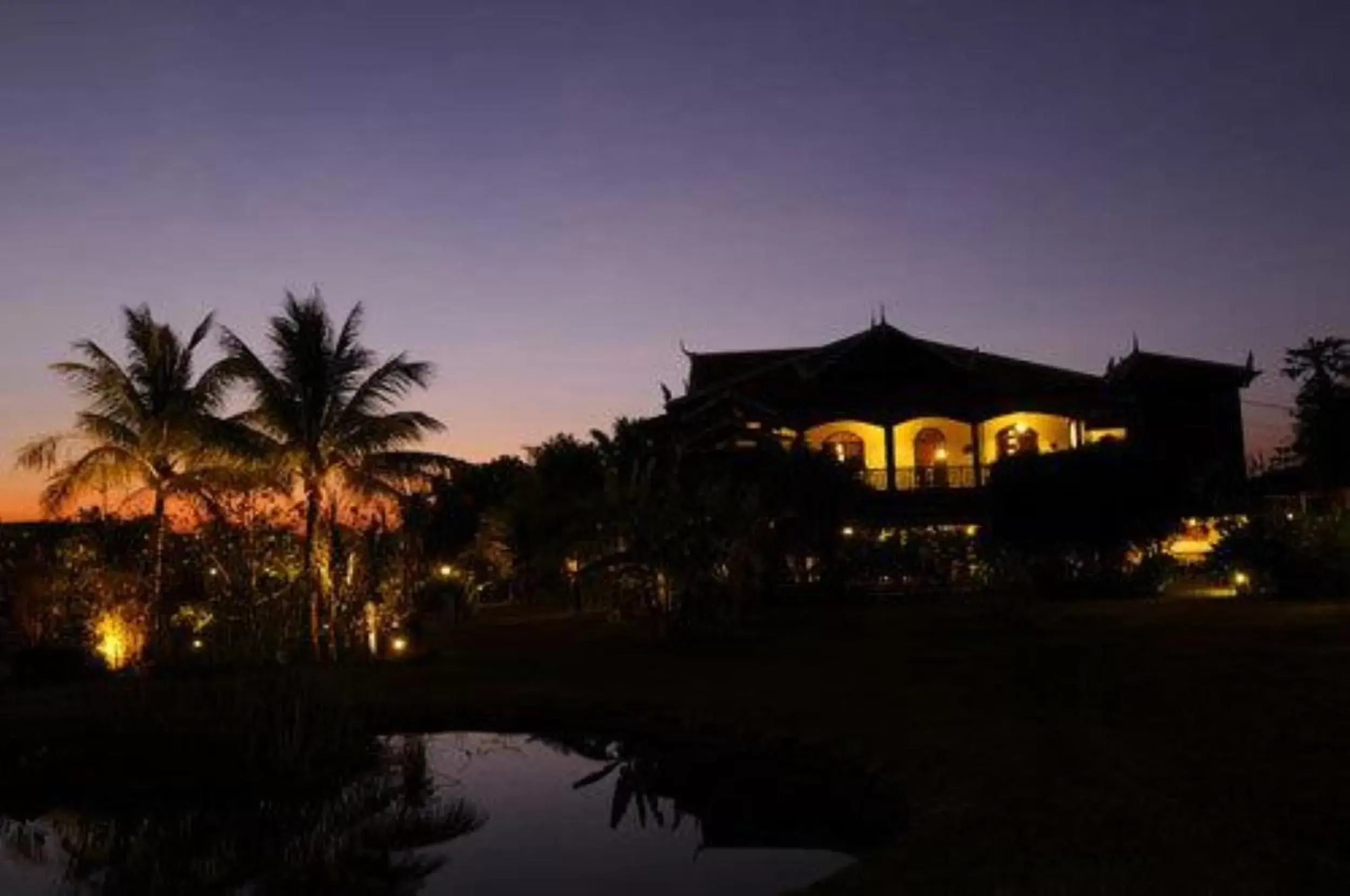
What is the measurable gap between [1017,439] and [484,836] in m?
35.2

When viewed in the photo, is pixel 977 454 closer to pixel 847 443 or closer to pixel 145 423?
pixel 847 443

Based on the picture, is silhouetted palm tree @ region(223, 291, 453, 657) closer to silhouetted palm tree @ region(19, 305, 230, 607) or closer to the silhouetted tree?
silhouetted palm tree @ region(19, 305, 230, 607)

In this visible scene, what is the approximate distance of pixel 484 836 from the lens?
10.5 m

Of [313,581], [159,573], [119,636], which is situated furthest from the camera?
[313,581]

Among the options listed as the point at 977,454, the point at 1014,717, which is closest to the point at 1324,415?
the point at 977,454

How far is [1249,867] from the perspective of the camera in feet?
21.6

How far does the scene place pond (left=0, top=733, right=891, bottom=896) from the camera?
8898mm

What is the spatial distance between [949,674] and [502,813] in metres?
6.92

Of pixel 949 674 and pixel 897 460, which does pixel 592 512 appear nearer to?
pixel 949 674

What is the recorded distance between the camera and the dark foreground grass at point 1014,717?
7.01m

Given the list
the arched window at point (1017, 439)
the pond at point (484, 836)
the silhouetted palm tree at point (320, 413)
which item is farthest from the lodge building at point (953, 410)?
the pond at point (484, 836)

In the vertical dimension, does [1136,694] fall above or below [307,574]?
below

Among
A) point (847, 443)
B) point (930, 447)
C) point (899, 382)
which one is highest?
point (899, 382)

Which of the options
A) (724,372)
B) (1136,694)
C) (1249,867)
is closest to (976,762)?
(1249,867)
